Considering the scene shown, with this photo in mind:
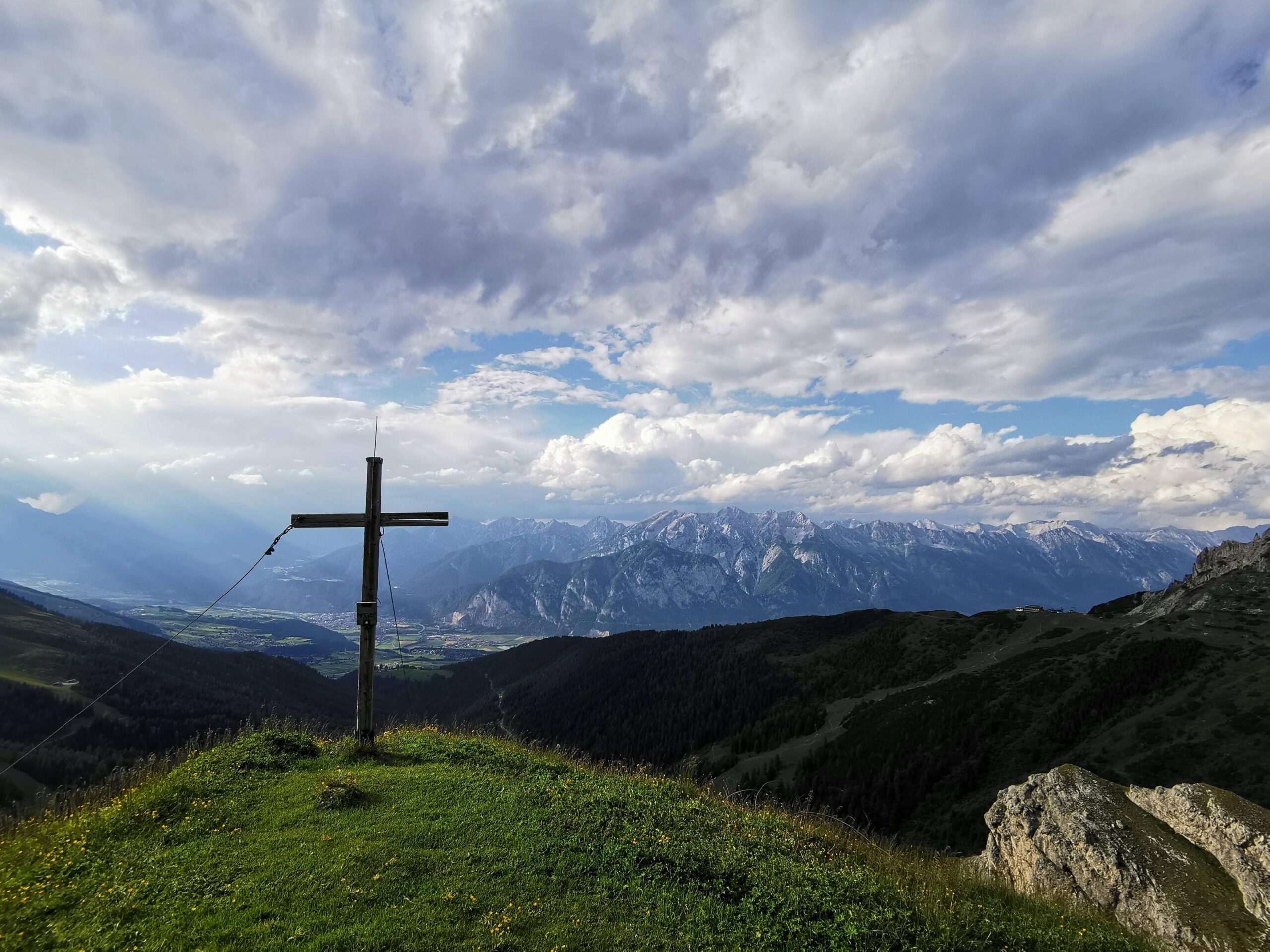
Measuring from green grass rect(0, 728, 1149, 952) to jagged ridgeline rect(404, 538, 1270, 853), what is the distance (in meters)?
7.26

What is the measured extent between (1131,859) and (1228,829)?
77.1 inches

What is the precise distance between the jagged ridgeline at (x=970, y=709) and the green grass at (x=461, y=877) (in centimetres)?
726

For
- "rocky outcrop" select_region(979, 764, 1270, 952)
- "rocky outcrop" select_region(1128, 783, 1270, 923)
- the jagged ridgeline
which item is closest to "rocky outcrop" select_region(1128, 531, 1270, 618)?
the jagged ridgeline

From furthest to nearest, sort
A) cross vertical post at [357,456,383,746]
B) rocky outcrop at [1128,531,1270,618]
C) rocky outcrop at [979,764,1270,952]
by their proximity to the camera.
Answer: rocky outcrop at [1128,531,1270,618], cross vertical post at [357,456,383,746], rocky outcrop at [979,764,1270,952]

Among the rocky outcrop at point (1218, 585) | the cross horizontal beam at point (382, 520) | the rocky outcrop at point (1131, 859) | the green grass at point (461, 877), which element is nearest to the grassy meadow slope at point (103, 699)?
the cross horizontal beam at point (382, 520)

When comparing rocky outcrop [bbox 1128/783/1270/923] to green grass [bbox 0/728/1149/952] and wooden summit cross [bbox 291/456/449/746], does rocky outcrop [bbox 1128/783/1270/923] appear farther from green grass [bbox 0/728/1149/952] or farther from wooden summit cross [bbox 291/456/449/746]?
wooden summit cross [bbox 291/456/449/746]

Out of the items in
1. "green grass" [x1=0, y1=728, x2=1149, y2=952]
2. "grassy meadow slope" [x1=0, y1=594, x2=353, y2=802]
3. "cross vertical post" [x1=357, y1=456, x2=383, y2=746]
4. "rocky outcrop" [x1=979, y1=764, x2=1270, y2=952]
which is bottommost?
"grassy meadow slope" [x1=0, y1=594, x2=353, y2=802]

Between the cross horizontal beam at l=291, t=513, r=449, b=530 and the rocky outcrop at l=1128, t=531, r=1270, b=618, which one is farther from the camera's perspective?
the rocky outcrop at l=1128, t=531, r=1270, b=618

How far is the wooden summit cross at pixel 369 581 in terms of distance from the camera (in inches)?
650

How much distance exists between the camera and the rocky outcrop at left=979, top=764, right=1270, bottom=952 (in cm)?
978

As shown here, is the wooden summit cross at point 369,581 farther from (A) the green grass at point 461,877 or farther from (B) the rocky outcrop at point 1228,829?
(B) the rocky outcrop at point 1228,829

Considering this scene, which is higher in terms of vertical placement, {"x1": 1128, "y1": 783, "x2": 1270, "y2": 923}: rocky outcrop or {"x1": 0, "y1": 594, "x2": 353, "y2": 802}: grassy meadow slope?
{"x1": 1128, "y1": 783, "x2": 1270, "y2": 923}: rocky outcrop

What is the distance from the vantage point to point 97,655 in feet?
516

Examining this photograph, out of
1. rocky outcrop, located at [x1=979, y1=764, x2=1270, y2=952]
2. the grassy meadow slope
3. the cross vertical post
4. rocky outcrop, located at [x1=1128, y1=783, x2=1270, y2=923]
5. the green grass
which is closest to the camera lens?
the green grass
